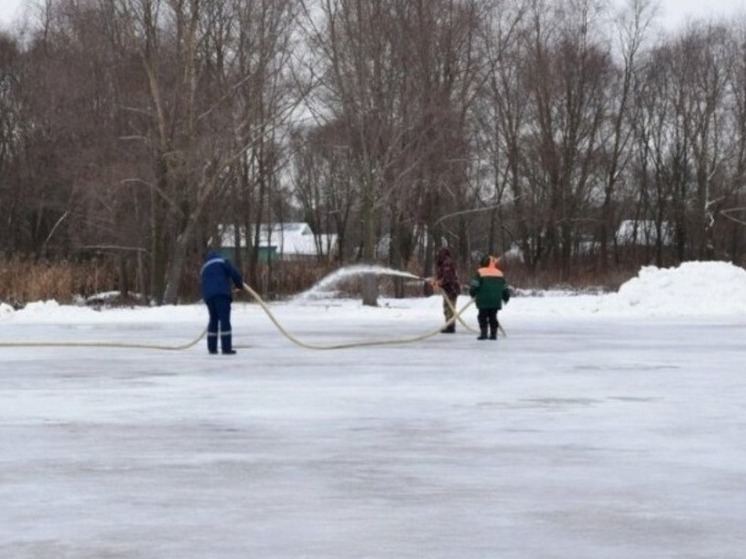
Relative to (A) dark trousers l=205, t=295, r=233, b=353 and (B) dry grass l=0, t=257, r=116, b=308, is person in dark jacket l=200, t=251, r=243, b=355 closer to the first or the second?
(A) dark trousers l=205, t=295, r=233, b=353

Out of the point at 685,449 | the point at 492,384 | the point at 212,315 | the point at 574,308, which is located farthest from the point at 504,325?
the point at 685,449

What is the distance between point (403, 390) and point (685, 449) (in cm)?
484

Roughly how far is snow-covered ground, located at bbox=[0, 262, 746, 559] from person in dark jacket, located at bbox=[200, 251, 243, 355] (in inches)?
11.7

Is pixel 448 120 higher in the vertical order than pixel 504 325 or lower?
higher

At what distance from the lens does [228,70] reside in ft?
136

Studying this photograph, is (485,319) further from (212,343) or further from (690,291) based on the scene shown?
(690,291)

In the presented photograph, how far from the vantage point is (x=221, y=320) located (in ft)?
64.9

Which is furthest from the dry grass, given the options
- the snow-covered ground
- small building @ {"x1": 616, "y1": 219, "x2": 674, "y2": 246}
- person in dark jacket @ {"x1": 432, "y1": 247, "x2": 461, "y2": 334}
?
small building @ {"x1": 616, "y1": 219, "x2": 674, "y2": 246}

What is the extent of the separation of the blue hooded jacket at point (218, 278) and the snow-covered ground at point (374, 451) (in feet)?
2.90

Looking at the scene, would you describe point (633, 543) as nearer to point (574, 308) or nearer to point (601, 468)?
point (601, 468)

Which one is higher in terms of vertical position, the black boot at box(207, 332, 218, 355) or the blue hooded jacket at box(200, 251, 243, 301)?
the blue hooded jacket at box(200, 251, 243, 301)

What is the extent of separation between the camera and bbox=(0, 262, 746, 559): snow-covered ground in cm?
731

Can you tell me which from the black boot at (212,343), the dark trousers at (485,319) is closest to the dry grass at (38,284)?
the dark trousers at (485,319)

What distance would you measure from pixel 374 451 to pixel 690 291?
76.0ft
